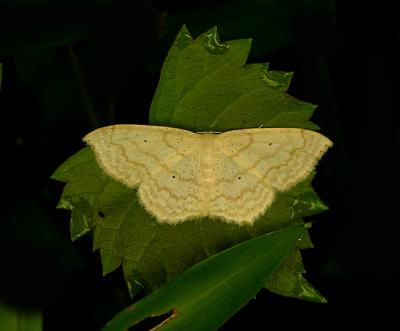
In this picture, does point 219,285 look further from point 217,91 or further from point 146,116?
point 146,116

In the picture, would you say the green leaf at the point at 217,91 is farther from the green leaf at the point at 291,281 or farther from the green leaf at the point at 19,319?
the green leaf at the point at 19,319

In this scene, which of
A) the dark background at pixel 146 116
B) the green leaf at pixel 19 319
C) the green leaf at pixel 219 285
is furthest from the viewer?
the dark background at pixel 146 116

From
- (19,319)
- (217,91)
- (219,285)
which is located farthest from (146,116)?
(219,285)

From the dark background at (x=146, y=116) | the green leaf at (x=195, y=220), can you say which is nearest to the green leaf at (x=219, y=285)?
the green leaf at (x=195, y=220)

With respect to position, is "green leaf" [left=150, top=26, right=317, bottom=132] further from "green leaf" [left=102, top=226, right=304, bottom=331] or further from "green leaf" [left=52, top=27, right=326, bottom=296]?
"green leaf" [left=102, top=226, right=304, bottom=331]

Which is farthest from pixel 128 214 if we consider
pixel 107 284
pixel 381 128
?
pixel 381 128

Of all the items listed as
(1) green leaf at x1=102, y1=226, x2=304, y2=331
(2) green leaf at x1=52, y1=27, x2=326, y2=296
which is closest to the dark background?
(2) green leaf at x1=52, y1=27, x2=326, y2=296
